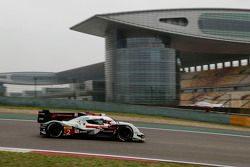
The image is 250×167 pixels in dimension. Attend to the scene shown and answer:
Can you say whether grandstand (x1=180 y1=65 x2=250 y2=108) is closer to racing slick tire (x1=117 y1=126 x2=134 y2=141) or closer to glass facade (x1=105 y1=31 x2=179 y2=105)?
glass facade (x1=105 y1=31 x2=179 y2=105)

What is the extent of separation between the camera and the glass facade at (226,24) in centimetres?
6359

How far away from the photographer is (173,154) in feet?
38.3

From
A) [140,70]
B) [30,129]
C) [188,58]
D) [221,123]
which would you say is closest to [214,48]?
[188,58]

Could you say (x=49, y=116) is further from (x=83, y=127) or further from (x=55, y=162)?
(x=55, y=162)

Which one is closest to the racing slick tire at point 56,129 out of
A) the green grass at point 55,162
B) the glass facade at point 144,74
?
the green grass at point 55,162

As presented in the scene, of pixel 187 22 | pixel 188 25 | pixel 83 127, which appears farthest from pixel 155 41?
pixel 83 127

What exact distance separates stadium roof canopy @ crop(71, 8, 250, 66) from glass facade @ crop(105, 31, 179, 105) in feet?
10.4

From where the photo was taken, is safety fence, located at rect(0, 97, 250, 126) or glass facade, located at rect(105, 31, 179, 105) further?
glass facade, located at rect(105, 31, 179, 105)

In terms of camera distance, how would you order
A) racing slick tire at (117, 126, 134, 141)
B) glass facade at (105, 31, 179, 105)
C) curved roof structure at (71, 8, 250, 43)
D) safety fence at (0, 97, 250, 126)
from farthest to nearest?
1. curved roof structure at (71, 8, 250, 43)
2. glass facade at (105, 31, 179, 105)
3. safety fence at (0, 97, 250, 126)
4. racing slick tire at (117, 126, 134, 141)

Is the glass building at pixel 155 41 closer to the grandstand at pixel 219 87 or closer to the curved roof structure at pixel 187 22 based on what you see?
the curved roof structure at pixel 187 22

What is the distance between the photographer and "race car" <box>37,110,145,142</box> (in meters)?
13.4

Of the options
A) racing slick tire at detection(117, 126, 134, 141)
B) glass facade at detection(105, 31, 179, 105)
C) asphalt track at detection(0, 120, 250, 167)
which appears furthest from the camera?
glass facade at detection(105, 31, 179, 105)

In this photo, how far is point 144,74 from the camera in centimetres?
5516

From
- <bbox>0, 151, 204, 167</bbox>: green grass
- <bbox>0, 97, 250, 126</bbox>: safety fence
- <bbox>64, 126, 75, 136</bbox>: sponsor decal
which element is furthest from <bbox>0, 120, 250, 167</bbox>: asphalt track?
<bbox>0, 97, 250, 126</bbox>: safety fence
